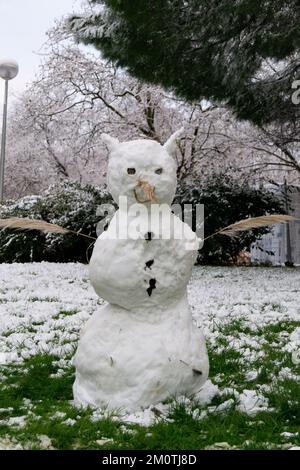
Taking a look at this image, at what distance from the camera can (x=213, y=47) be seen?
8719 mm

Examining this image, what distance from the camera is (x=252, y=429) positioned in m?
2.97

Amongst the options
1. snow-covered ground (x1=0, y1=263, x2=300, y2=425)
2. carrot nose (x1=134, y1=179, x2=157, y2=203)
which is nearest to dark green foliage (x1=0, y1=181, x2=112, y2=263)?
snow-covered ground (x1=0, y1=263, x2=300, y2=425)

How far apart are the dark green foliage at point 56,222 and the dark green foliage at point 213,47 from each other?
3.64m

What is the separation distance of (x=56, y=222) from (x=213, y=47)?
17.8 feet

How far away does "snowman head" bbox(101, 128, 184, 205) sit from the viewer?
349cm

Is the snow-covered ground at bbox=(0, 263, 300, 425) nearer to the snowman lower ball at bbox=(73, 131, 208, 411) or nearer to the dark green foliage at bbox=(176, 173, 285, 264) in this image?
the snowman lower ball at bbox=(73, 131, 208, 411)

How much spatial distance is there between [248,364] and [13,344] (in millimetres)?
2167

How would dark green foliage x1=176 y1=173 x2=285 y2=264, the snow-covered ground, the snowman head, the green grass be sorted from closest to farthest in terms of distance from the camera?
the green grass → the snowman head → the snow-covered ground → dark green foliage x1=176 y1=173 x2=285 y2=264

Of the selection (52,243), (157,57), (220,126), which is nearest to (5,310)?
(157,57)

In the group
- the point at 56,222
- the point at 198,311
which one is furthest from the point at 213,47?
the point at 56,222

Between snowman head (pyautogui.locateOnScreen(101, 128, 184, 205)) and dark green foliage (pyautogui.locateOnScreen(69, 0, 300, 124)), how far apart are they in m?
4.79

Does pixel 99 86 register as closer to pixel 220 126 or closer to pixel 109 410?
pixel 220 126

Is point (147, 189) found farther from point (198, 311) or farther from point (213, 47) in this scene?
point (213, 47)
